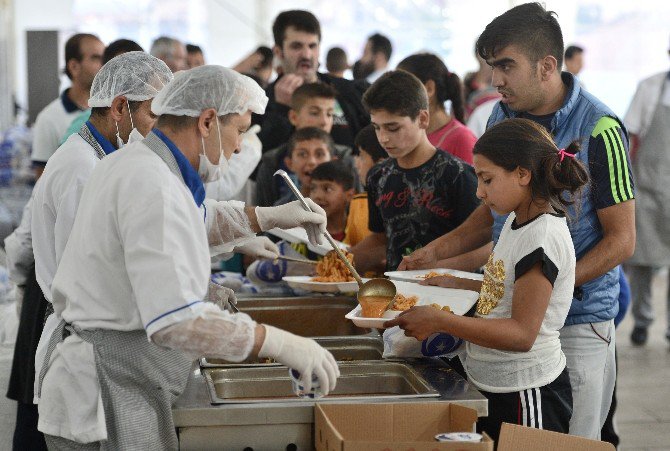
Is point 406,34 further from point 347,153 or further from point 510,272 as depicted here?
point 510,272

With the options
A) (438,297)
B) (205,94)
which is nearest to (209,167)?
(205,94)

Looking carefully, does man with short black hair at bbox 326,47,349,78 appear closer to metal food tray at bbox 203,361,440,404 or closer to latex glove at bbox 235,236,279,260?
latex glove at bbox 235,236,279,260

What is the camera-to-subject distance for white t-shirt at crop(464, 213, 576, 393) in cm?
187

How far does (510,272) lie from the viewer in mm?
1908

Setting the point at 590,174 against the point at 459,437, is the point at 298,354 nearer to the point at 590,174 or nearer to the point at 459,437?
the point at 459,437

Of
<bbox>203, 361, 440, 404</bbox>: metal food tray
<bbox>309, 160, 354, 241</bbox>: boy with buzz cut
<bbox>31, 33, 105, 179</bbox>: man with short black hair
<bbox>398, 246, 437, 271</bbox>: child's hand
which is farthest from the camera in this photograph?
<bbox>31, 33, 105, 179</bbox>: man with short black hair

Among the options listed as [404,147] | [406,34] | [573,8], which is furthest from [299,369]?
[406,34]

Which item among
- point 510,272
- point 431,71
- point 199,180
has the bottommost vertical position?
point 510,272

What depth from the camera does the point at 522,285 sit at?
6.03 feet

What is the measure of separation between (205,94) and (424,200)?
1.10 m

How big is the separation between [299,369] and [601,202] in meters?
0.90

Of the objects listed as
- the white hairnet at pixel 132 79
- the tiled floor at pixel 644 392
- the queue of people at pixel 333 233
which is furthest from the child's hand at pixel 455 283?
the tiled floor at pixel 644 392

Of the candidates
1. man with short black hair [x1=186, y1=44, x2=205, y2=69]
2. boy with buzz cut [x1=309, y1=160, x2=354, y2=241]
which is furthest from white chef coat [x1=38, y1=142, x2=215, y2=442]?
man with short black hair [x1=186, y1=44, x2=205, y2=69]

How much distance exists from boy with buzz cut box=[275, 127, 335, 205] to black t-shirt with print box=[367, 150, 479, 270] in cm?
93
